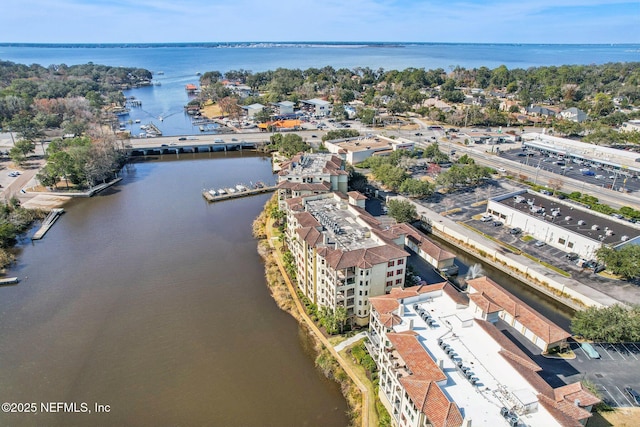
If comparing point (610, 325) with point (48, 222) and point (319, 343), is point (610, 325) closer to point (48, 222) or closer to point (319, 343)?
point (319, 343)

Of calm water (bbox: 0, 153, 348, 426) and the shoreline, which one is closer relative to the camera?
the shoreline

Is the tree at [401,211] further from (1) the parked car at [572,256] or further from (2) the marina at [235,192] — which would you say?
(2) the marina at [235,192]

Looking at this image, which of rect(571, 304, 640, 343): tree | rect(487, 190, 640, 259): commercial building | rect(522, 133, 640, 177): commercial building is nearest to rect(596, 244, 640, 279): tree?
rect(487, 190, 640, 259): commercial building

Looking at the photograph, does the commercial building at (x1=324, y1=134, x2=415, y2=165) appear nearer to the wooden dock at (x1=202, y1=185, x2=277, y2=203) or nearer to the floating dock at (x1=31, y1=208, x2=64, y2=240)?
the wooden dock at (x1=202, y1=185, x2=277, y2=203)

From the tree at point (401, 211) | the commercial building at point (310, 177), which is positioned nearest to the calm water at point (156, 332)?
the commercial building at point (310, 177)

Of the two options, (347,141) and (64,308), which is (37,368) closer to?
(64,308)

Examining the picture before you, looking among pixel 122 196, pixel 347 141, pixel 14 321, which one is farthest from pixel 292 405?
pixel 347 141
